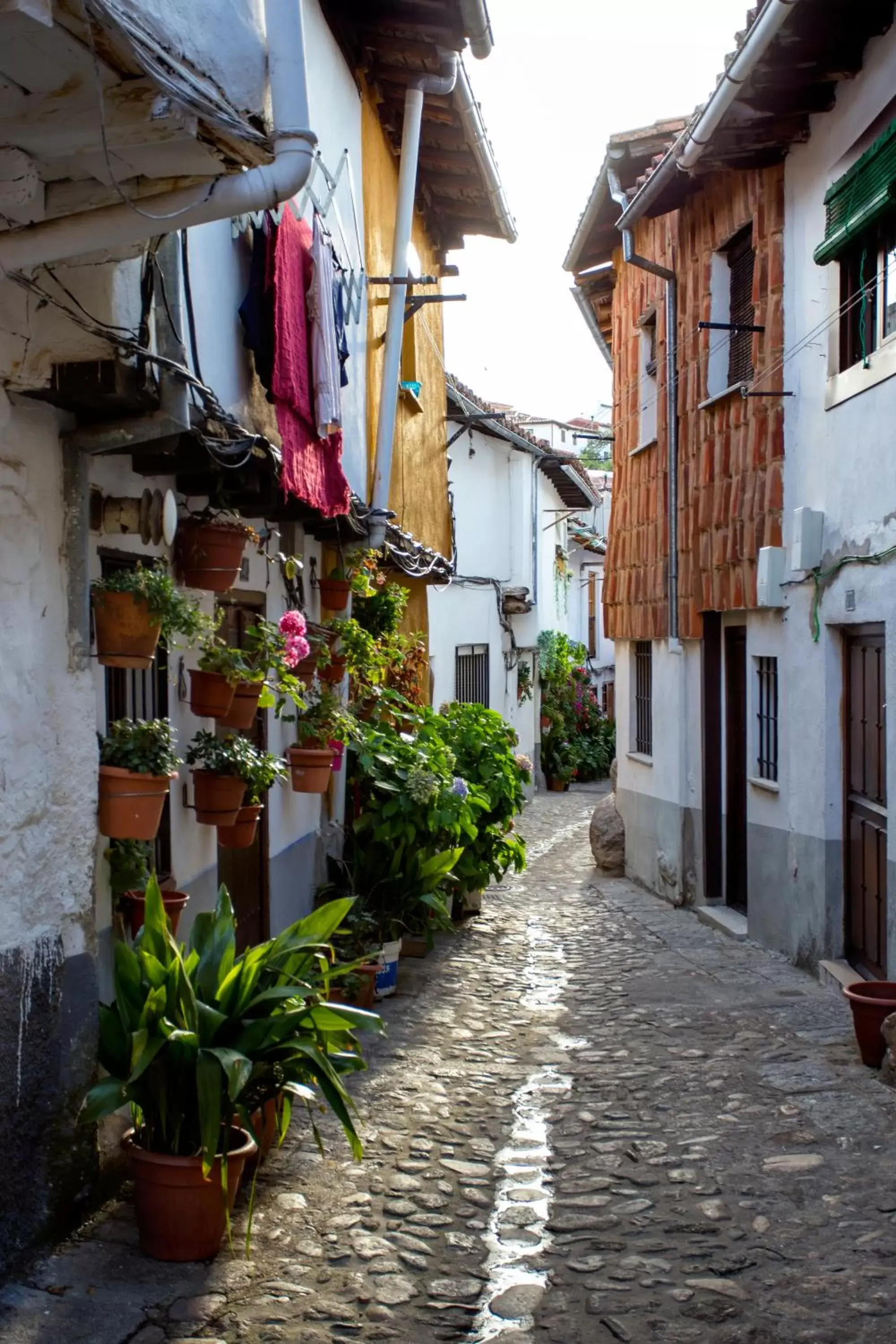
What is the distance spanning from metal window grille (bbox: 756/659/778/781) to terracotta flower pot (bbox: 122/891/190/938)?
6087 millimetres

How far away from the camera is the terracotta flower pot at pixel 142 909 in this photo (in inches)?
193

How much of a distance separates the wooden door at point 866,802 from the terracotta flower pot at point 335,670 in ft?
11.2

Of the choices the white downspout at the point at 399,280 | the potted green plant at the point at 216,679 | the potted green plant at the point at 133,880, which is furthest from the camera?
the white downspout at the point at 399,280

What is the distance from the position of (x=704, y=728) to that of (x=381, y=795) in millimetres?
4199

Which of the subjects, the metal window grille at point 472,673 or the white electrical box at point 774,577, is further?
the metal window grille at point 472,673

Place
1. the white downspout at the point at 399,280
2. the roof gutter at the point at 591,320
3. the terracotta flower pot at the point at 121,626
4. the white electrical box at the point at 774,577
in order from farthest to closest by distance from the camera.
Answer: the roof gutter at the point at 591,320
the white electrical box at the point at 774,577
the white downspout at the point at 399,280
the terracotta flower pot at the point at 121,626

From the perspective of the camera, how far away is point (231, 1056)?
13.8 feet

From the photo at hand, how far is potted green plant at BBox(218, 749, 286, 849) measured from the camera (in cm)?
574

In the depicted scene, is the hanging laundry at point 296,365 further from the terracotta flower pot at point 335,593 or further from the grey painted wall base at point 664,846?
the grey painted wall base at point 664,846

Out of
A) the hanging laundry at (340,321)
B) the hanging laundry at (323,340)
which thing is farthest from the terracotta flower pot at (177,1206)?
the hanging laundry at (340,321)

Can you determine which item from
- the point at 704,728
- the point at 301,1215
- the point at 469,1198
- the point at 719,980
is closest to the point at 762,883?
the point at 719,980

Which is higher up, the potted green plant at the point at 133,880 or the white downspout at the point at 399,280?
the white downspout at the point at 399,280

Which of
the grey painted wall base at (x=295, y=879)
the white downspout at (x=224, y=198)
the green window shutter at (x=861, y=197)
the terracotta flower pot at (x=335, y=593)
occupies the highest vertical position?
the green window shutter at (x=861, y=197)

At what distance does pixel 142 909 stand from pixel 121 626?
3.76 ft
